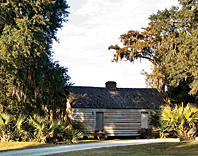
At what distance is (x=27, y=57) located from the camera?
20.1 m

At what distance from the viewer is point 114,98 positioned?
2838 cm

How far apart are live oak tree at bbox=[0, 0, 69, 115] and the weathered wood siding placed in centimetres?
414

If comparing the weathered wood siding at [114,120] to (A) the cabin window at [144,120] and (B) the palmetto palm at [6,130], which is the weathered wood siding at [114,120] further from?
(B) the palmetto palm at [6,130]

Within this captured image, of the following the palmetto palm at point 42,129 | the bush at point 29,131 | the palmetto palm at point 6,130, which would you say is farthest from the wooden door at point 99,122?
the palmetto palm at point 6,130

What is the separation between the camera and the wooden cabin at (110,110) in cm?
2597

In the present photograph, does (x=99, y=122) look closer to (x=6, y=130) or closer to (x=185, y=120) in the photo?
(x=185, y=120)

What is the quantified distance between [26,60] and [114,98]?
11.4m

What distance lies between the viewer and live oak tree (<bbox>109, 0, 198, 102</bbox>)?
30094 mm

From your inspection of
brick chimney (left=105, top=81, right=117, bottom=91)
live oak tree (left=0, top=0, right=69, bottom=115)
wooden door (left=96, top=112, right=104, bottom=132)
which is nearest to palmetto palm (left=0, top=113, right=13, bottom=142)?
live oak tree (left=0, top=0, right=69, bottom=115)

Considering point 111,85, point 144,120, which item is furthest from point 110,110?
point 111,85

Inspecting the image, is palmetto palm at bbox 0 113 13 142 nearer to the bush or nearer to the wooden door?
the bush

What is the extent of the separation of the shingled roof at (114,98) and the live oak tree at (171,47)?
3945mm

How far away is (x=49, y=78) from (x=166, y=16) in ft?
63.9

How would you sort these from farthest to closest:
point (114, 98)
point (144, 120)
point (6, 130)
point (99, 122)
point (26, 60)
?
point (114, 98)
point (144, 120)
point (99, 122)
point (26, 60)
point (6, 130)
